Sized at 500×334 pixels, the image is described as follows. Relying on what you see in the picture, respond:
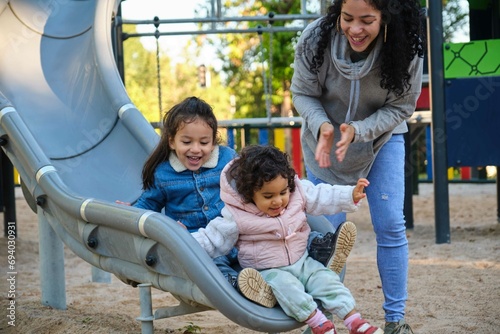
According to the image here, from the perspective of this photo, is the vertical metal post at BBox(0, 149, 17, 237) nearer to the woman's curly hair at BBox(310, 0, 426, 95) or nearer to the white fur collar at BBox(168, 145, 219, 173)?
the white fur collar at BBox(168, 145, 219, 173)

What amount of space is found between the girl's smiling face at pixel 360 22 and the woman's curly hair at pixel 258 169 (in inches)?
20.6

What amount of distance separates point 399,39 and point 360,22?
171 millimetres

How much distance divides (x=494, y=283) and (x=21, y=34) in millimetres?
3403

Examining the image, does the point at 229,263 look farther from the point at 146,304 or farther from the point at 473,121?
the point at 473,121

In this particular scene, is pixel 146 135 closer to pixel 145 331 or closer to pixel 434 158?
pixel 145 331

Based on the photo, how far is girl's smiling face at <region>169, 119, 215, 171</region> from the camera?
318cm

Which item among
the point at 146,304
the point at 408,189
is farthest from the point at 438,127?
the point at 146,304

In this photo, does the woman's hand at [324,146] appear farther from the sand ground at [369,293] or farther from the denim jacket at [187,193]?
the sand ground at [369,293]

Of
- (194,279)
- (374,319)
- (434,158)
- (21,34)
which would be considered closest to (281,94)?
(434,158)

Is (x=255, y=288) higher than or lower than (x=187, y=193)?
lower

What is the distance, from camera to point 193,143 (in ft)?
10.5

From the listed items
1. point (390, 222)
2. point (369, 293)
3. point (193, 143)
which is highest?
point (193, 143)

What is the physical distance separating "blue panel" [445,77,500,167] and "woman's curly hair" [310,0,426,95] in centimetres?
329

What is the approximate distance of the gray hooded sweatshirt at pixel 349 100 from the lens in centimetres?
312
